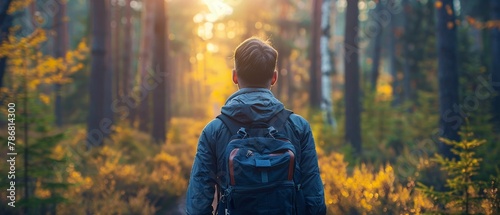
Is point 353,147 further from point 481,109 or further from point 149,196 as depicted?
point 149,196

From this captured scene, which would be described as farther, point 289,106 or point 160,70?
point 289,106

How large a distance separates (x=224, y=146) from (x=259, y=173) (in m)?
0.33

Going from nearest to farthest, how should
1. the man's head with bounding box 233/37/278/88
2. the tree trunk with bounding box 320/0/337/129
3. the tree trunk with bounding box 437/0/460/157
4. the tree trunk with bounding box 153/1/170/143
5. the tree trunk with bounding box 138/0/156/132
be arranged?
the man's head with bounding box 233/37/278/88 < the tree trunk with bounding box 437/0/460/157 < the tree trunk with bounding box 153/1/170/143 < the tree trunk with bounding box 320/0/337/129 < the tree trunk with bounding box 138/0/156/132

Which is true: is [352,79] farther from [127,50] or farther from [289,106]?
[127,50]

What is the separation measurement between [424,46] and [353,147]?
11.2 metres

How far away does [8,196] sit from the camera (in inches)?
261

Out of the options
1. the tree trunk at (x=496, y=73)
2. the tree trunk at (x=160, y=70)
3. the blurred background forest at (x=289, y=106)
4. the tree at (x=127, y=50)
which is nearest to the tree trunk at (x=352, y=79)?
the blurred background forest at (x=289, y=106)

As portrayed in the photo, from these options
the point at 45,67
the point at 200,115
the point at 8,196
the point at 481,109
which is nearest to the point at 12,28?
the point at 45,67

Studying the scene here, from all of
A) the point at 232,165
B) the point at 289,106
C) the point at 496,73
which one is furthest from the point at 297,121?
the point at 289,106

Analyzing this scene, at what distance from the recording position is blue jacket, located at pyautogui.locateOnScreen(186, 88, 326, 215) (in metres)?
2.88

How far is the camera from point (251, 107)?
2.88 meters

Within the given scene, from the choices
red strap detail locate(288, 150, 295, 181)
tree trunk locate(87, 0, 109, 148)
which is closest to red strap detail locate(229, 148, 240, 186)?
red strap detail locate(288, 150, 295, 181)

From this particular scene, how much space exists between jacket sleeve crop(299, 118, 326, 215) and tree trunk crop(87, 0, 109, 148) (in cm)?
1049

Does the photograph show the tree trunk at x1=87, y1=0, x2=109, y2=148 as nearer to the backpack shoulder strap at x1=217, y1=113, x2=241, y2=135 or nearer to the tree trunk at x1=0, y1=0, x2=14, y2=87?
the tree trunk at x1=0, y1=0, x2=14, y2=87
